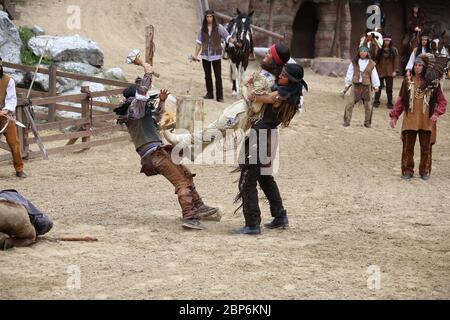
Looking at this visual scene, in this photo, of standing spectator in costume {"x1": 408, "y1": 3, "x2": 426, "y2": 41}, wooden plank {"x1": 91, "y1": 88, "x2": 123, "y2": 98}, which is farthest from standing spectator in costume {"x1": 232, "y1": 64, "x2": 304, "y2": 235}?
standing spectator in costume {"x1": 408, "y1": 3, "x2": 426, "y2": 41}

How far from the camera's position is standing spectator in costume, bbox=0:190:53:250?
7520 millimetres

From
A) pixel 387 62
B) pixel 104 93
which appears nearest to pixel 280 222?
pixel 104 93

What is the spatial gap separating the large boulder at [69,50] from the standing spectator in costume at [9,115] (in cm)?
607

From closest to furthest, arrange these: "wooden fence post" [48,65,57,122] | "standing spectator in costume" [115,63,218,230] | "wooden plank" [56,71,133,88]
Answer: "standing spectator in costume" [115,63,218,230], "wooden plank" [56,71,133,88], "wooden fence post" [48,65,57,122]

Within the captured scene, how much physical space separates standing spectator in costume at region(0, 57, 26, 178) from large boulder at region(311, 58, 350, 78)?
13292mm

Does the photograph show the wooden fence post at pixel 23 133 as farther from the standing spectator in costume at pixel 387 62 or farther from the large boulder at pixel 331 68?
the large boulder at pixel 331 68

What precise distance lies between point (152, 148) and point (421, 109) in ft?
15.5

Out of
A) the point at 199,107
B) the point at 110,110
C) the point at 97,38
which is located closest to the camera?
the point at 199,107

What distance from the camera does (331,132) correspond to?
→ 51.9ft

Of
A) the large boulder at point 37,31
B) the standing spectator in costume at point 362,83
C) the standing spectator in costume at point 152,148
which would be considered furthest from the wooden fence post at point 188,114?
the large boulder at point 37,31

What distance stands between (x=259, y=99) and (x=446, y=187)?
175 inches

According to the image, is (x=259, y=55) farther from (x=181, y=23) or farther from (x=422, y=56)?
(x=422, y=56)

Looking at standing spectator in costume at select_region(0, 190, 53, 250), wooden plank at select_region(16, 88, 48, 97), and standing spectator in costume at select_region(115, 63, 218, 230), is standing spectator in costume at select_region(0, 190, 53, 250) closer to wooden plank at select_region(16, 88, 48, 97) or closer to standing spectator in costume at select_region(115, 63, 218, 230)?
standing spectator in costume at select_region(115, 63, 218, 230)
